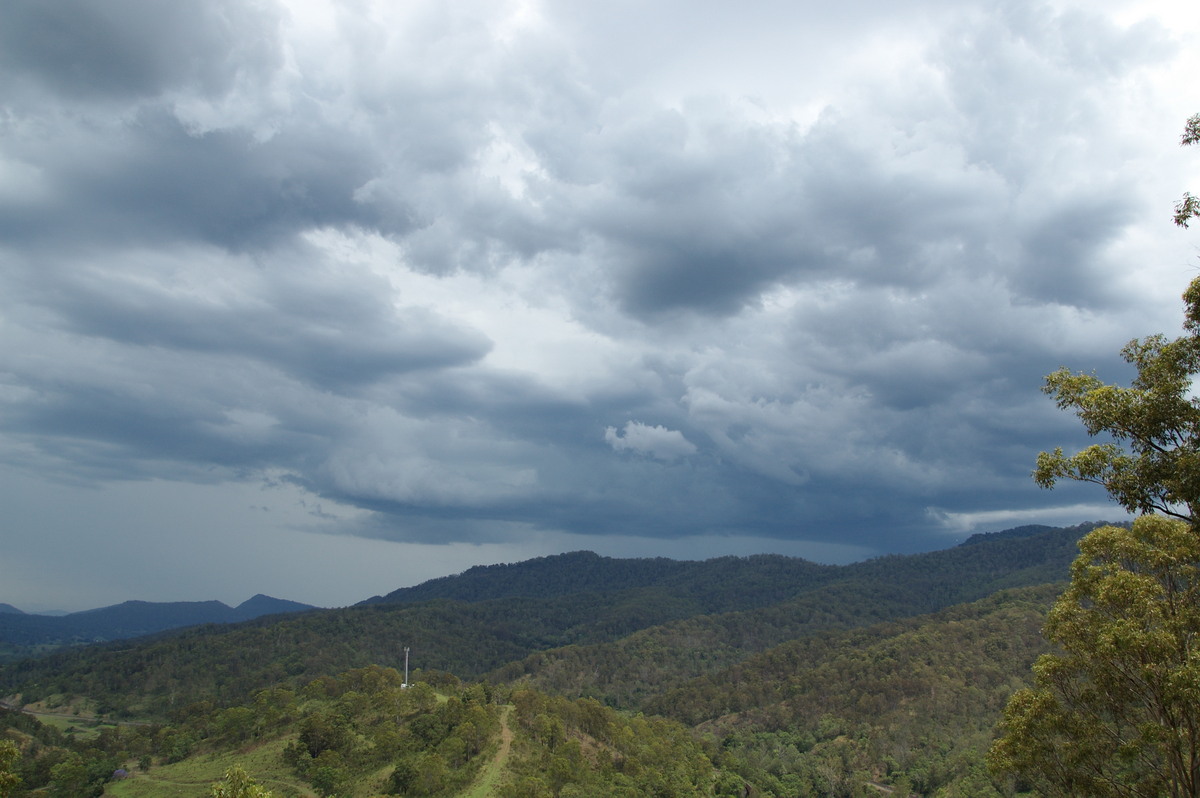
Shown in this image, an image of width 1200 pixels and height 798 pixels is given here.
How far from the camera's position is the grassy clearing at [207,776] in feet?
255

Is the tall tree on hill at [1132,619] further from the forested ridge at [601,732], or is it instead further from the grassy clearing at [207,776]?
the grassy clearing at [207,776]

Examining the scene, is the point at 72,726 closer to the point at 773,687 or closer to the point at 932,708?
the point at 773,687

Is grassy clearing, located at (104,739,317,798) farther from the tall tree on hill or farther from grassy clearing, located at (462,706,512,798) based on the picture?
the tall tree on hill

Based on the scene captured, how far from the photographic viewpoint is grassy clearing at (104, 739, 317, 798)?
7769cm

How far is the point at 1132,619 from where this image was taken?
16953mm

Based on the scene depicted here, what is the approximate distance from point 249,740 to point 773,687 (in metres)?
135

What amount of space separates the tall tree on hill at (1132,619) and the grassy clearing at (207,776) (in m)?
77.6

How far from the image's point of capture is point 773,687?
609 ft

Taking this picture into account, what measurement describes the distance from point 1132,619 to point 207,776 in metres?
98.3

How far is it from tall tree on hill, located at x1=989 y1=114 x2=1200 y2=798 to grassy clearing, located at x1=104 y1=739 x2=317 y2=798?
77.6 m

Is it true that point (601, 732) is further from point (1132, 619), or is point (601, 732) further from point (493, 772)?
point (1132, 619)

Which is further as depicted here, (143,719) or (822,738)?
(143,719)

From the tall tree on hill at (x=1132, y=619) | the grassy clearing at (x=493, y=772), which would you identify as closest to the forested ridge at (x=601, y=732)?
the grassy clearing at (x=493, y=772)

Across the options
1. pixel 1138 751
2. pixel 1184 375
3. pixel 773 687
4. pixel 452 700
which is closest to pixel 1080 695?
pixel 1138 751
